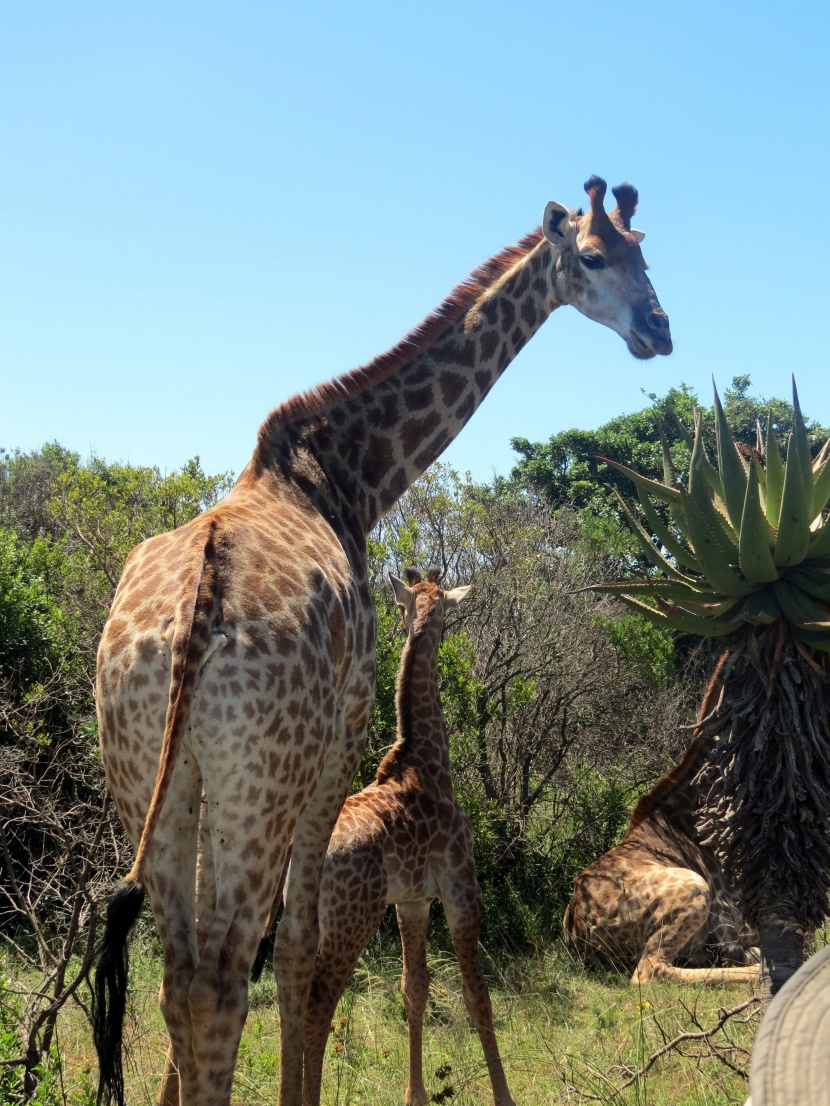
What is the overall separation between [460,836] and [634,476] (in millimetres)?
2766

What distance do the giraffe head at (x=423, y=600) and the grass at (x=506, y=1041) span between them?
8.04 ft

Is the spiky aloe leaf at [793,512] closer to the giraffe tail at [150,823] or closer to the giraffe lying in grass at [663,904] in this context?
the giraffe tail at [150,823]

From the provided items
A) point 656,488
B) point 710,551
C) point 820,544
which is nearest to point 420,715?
point 656,488

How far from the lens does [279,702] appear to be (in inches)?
145

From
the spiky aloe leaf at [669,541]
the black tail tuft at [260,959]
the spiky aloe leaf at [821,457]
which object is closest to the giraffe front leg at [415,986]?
the black tail tuft at [260,959]

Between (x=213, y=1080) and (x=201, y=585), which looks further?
(x=201, y=585)

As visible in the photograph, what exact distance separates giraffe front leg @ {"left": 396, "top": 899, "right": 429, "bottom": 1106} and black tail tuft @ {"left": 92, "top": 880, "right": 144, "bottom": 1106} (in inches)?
89.1

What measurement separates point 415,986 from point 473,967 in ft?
1.43

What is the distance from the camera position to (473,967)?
18.9 feet

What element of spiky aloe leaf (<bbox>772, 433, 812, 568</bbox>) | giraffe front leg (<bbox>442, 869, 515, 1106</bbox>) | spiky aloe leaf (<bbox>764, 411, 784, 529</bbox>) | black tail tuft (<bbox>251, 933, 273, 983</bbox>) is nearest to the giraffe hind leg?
giraffe front leg (<bbox>442, 869, 515, 1106</bbox>)

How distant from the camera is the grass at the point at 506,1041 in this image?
5062 millimetres

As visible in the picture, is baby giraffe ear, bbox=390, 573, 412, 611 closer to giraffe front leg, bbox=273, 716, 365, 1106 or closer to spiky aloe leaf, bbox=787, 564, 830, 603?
giraffe front leg, bbox=273, 716, 365, 1106

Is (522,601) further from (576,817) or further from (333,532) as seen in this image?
(333,532)

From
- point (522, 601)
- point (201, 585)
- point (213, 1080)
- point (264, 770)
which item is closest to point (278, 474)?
point (201, 585)
